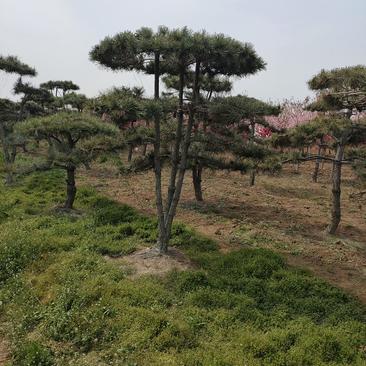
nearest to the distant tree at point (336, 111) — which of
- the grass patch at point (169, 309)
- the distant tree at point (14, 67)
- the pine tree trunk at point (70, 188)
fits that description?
the grass patch at point (169, 309)

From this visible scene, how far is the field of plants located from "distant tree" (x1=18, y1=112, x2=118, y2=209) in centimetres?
5

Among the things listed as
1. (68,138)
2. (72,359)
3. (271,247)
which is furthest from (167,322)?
(68,138)

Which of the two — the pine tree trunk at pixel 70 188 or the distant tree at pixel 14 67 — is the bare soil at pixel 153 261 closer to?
the pine tree trunk at pixel 70 188

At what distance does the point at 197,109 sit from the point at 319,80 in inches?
114

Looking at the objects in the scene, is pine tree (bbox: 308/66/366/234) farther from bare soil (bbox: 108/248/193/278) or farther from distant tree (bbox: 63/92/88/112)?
distant tree (bbox: 63/92/88/112)

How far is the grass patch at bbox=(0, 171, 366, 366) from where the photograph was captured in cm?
655

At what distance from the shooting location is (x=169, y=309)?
312 inches

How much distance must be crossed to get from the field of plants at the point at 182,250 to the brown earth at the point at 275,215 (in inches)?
3.3

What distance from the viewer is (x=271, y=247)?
11.2 m

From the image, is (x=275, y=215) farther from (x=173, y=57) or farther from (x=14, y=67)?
(x=14, y=67)

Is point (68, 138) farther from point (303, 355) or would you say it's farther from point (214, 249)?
point (303, 355)

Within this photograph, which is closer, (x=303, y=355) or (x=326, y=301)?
(x=303, y=355)

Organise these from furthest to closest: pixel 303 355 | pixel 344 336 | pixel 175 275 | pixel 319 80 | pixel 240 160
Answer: pixel 240 160
pixel 319 80
pixel 175 275
pixel 344 336
pixel 303 355

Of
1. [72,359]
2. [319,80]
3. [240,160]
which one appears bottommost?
[72,359]
